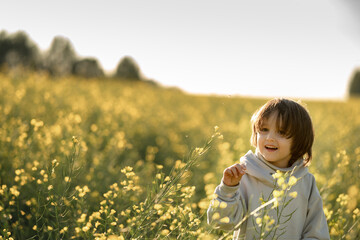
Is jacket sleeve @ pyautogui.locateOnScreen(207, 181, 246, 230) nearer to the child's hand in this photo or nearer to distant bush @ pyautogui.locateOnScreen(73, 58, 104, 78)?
the child's hand

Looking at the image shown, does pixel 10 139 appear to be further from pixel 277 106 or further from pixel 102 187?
pixel 277 106

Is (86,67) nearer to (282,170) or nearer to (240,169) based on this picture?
(282,170)

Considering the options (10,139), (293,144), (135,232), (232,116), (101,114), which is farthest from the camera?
(232,116)

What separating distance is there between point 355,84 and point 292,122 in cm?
4876

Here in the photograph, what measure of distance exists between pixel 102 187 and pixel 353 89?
48369 mm

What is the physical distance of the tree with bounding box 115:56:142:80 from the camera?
27733mm

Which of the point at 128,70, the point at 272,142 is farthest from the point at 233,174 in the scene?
the point at 128,70

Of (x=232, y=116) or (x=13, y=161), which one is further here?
(x=232, y=116)

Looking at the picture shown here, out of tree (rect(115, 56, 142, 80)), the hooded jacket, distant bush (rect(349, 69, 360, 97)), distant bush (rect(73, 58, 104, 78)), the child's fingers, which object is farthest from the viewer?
distant bush (rect(349, 69, 360, 97))

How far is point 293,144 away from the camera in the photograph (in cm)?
190

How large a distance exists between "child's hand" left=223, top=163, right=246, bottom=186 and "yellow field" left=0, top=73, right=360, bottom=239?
13cm

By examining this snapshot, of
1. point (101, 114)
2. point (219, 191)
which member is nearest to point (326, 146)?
point (101, 114)

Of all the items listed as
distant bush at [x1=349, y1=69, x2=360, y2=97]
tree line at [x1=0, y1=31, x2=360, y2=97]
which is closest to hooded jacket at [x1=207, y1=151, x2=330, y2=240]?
tree line at [x1=0, y1=31, x2=360, y2=97]

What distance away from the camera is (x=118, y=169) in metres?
3.51
